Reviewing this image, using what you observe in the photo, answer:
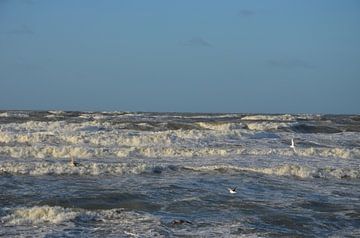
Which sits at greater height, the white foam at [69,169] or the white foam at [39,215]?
the white foam at [69,169]

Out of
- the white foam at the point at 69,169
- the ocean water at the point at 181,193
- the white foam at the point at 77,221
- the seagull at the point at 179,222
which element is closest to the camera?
the white foam at the point at 77,221

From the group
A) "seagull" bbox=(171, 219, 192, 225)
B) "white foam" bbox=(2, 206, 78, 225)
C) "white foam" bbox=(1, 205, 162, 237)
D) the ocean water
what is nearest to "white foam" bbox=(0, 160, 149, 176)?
the ocean water

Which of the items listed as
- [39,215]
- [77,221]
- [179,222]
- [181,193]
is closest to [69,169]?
[181,193]

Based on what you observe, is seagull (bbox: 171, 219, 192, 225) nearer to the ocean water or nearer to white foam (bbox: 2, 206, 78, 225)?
the ocean water

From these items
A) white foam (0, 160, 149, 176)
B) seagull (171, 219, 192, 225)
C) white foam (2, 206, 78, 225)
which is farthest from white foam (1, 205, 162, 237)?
white foam (0, 160, 149, 176)

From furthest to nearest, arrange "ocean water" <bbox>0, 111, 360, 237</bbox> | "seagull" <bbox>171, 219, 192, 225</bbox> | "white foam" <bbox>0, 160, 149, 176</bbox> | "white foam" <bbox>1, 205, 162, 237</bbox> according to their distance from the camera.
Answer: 1. "white foam" <bbox>0, 160, 149, 176</bbox>
2. "seagull" <bbox>171, 219, 192, 225</bbox>
3. "ocean water" <bbox>0, 111, 360, 237</bbox>
4. "white foam" <bbox>1, 205, 162, 237</bbox>

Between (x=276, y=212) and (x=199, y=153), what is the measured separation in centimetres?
1284

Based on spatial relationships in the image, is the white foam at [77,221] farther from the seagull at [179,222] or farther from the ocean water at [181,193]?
the seagull at [179,222]

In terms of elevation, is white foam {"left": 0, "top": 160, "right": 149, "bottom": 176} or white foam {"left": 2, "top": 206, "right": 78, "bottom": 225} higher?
white foam {"left": 0, "top": 160, "right": 149, "bottom": 176}

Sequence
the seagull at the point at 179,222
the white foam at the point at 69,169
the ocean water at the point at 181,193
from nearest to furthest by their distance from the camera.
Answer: the ocean water at the point at 181,193 < the seagull at the point at 179,222 < the white foam at the point at 69,169

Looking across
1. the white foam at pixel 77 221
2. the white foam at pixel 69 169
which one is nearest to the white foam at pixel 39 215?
the white foam at pixel 77 221

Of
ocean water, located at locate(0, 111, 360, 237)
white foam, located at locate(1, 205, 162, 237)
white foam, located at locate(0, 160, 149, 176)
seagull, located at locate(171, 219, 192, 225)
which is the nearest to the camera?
white foam, located at locate(1, 205, 162, 237)

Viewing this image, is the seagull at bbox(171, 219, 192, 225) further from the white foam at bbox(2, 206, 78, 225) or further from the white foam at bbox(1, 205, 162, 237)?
the white foam at bbox(2, 206, 78, 225)

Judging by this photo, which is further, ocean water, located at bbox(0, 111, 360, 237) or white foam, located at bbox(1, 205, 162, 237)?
ocean water, located at bbox(0, 111, 360, 237)
